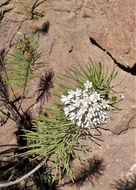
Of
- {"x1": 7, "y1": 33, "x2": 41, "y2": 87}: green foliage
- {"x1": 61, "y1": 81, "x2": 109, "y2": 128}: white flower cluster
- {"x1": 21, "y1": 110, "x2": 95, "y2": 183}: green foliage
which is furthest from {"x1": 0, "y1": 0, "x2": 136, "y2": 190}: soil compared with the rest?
{"x1": 61, "y1": 81, "x2": 109, "y2": 128}: white flower cluster

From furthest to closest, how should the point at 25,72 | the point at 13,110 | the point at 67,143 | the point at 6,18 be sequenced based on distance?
the point at 6,18 → the point at 13,110 → the point at 25,72 → the point at 67,143

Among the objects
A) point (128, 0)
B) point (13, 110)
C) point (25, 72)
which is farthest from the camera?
point (13, 110)

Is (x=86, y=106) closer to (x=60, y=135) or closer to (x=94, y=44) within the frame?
(x=60, y=135)

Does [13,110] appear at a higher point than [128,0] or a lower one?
lower

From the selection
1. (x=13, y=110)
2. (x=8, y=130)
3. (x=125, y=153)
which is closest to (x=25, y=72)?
(x=13, y=110)

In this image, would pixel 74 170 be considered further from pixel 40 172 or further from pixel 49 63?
→ pixel 49 63
